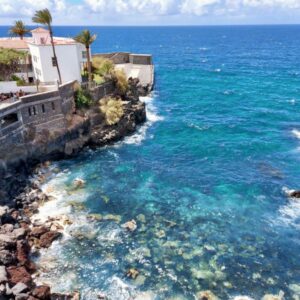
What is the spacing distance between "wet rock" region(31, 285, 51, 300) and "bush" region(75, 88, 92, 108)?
34.2 metres

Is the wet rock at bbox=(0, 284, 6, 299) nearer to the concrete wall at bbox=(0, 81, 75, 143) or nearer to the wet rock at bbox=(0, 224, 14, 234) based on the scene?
the wet rock at bbox=(0, 224, 14, 234)

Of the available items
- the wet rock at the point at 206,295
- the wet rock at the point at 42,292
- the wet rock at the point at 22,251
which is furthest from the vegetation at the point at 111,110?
the wet rock at the point at 206,295

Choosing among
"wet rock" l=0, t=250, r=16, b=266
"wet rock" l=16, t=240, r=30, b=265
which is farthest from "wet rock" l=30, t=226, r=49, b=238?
"wet rock" l=0, t=250, r=16, b=266

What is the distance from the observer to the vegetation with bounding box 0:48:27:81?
54.8 m

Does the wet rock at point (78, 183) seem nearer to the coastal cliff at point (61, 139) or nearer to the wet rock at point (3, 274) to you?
the coastal cliff at point (61, 139)

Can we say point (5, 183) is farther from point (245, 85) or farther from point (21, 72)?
point (245, 85)

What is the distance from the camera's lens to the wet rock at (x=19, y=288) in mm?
26230

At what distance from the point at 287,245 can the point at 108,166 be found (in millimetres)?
A: 26103

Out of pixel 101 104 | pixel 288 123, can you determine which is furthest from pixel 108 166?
pixel 288 123

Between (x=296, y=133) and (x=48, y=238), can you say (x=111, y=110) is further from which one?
(x=296, y=133)

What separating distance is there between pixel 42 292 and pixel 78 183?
62.8ft

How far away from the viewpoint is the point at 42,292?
26531mm

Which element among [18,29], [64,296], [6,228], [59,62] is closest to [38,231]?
[6,228]

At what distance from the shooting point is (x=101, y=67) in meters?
64.8
